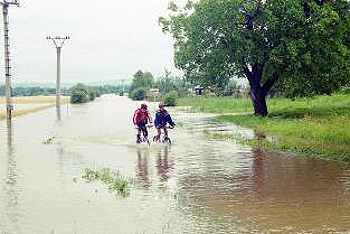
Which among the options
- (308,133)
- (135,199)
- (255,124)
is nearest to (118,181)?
(135,199)

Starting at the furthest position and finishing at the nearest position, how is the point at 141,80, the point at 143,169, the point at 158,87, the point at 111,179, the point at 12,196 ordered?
Result: the point at 141,80, the point at 158,87, the point at 143,169, the point at 111,179, the point at 12,196

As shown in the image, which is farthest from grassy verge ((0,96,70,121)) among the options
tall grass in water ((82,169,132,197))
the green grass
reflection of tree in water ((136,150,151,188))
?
tall grass in water ((82,169,132,197))

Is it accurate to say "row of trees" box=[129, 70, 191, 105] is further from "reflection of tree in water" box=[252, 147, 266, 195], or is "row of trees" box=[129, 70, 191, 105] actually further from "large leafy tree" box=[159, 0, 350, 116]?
"reflection of tree in water" box=[252, 147, 266, 195]

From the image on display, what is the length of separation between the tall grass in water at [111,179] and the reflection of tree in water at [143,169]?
1.38ft

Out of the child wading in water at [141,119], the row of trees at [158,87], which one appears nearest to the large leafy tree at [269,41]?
the child wading in water at [141,119]

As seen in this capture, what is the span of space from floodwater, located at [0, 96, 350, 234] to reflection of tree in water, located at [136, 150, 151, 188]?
0.09 feet

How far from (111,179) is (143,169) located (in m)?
1.98

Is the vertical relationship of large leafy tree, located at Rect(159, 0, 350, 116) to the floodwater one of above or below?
above

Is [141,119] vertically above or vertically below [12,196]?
above

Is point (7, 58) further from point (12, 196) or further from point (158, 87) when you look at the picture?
point (158, 87)

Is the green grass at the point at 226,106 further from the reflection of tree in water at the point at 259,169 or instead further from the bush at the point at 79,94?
the bush at the point at 79,94

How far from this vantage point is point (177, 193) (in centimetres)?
1164

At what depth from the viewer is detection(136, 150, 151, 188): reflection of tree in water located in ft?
43.4

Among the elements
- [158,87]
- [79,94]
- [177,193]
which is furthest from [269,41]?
[158,87]
